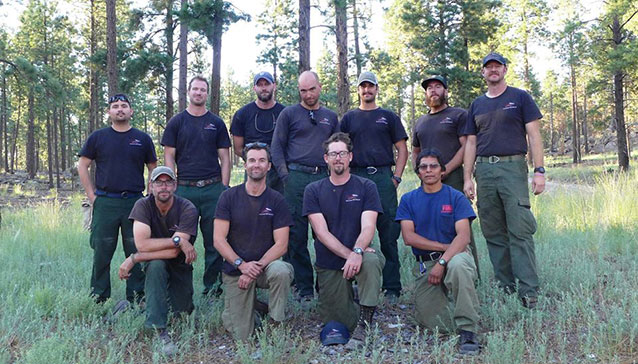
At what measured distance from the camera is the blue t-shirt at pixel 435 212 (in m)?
4.37

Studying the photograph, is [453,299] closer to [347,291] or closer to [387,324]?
[387,324]

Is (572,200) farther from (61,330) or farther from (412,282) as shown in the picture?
(61,330)

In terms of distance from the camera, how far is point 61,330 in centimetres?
427

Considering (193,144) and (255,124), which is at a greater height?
(255,124)

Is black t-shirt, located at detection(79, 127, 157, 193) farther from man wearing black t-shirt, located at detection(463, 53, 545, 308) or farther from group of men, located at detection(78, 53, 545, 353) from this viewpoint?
man wearing black t-shirt, located at detection(463, 53, 545, 308)

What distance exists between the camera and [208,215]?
5.46m

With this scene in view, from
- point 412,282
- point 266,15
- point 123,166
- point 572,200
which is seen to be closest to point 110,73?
point 123,166

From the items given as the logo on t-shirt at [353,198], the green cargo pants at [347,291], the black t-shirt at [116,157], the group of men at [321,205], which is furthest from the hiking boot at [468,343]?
the black t-shirt at [116,157]

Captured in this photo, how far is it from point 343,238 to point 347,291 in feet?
1.64

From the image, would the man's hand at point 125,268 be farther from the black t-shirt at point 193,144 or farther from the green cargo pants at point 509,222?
the green cargo pants at point 509,222

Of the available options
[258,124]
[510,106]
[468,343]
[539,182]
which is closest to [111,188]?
[258,124]

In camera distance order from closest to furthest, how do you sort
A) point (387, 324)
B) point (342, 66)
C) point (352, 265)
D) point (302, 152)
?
1. point (352, 265)
2. point (387, 324)
3. point (302, 152)
4. point (342, 66)

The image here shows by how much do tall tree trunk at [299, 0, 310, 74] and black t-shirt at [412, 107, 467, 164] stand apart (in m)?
5.96

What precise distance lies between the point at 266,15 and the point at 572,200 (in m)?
28.8
